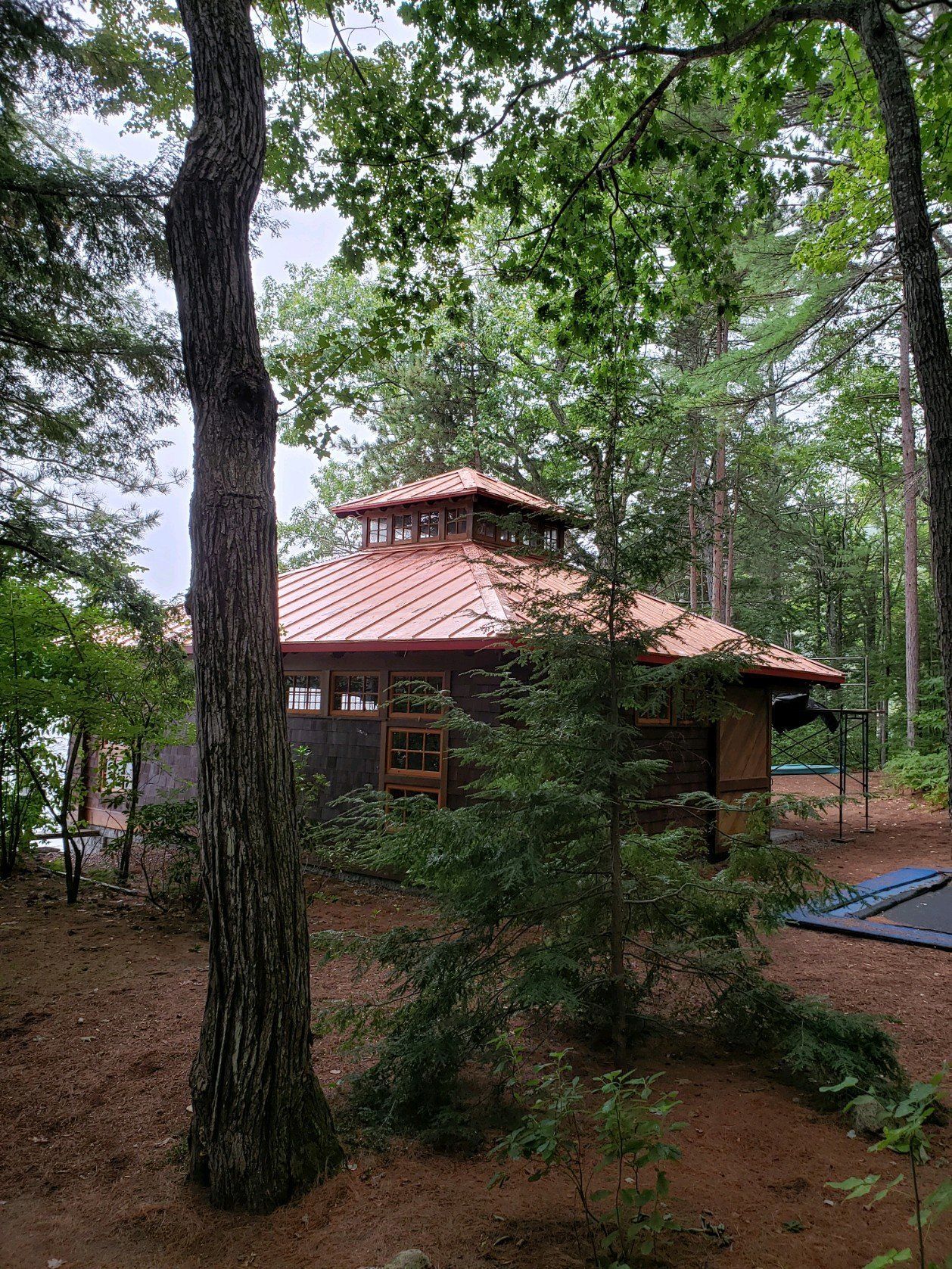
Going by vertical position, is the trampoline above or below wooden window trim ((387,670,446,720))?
below

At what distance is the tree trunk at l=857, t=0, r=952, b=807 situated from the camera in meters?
3.57

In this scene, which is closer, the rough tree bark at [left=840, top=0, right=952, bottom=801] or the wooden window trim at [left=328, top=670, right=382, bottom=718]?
the rough tree bark at [left=840, top=0, right=952, bottom=801]

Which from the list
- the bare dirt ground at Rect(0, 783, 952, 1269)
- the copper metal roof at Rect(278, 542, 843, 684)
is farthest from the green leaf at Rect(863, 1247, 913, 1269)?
the copper metal roof at Rect(278, 542, 843, 684)

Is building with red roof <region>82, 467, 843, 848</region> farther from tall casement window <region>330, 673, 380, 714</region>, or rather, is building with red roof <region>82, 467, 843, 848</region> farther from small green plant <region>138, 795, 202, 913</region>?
small green plant <region>138, 795, 202, 913</region>

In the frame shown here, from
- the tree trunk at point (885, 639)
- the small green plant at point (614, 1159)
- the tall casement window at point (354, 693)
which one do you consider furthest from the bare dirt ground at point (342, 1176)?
the tree trunk at point (885, 639)

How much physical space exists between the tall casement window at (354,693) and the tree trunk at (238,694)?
21.9ft

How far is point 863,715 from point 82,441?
13.2 meters

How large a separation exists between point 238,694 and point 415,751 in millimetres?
6285

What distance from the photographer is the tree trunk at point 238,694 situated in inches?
122

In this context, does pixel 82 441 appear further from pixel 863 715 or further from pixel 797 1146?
pixel 863 715

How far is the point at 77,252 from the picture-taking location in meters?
5.48

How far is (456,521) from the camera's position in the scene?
12.5 meters

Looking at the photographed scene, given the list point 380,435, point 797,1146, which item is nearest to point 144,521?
point 797,1146

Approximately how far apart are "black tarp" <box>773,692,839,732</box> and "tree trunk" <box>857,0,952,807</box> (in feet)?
35.9
